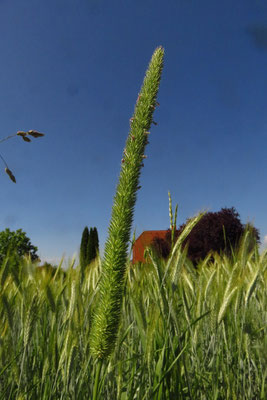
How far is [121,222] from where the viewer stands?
95 cm

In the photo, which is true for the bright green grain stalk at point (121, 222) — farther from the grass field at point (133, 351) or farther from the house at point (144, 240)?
the house at point (144, 240)

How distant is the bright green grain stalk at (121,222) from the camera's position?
946mm

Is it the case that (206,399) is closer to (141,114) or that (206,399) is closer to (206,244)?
(141,114)

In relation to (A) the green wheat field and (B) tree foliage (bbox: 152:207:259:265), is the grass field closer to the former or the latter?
(A) the green wheat field

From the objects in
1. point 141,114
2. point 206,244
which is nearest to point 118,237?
point 141,114

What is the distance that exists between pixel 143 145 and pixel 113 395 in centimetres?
110

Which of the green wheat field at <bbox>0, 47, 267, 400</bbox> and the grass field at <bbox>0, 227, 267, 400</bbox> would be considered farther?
the grass field at <bbox>0, 227, 267, 400</bbox>

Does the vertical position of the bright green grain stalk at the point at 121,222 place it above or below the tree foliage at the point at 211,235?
below

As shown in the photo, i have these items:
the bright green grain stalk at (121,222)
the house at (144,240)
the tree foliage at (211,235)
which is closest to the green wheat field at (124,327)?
the bright green grain stalk at (121,222)

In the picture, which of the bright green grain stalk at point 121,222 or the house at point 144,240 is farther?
the house at point 144,240

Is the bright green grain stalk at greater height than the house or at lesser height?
lesser

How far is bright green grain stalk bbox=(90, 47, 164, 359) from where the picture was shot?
946 mm

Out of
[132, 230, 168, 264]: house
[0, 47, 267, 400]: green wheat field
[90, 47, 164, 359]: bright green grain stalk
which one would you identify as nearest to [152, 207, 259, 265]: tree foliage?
[132, 230, 168, 264]: house

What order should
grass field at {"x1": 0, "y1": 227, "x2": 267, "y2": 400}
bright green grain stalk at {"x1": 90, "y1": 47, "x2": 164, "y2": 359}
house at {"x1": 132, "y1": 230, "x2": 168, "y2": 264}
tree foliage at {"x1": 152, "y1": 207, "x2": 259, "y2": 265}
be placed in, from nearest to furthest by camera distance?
bright green grain stalk at {"x1": 90, "y1": 47, "x2": 164, "y2": 359}
grass field at {"x1": 0, "y1": 227, "x2": 267, "y2": 400}
house at {"x1": 132, "y1": 230, "x2": 168, "y2": 264}
tree foliage at {"x1": 152, "y1": 207, "x2": 259, "y2": 265}
